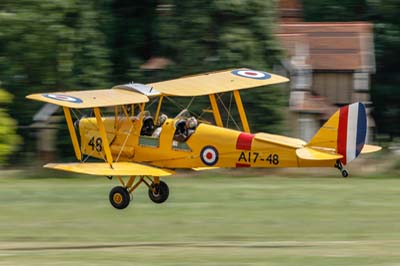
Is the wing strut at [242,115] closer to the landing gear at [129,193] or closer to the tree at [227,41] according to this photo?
the landing gear at [129,193]

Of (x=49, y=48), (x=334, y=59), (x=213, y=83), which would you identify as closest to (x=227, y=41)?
(x=49, y=48)

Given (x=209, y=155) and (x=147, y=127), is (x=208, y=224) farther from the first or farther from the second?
(x=147, y=127)

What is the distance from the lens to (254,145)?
1806 cm

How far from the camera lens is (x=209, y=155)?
18.4 m

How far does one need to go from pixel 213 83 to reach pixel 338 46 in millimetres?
20277

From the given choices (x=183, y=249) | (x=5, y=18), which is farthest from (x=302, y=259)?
(x=5, y=18)

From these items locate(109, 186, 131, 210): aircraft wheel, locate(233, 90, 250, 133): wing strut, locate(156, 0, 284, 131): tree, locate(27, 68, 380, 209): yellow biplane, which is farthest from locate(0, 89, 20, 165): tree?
locate(109, 186, 131, 210): aircraft wheel

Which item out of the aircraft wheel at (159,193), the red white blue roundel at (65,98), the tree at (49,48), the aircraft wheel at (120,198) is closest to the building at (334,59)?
the tree at (49,48)

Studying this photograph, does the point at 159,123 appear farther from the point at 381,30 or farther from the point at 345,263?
the point at 381,30

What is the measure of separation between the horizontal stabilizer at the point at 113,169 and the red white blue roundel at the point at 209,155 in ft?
2.07

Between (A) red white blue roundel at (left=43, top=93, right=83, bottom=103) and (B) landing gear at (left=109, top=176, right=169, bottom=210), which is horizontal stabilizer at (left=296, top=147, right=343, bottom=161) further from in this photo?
(A) red white blue roundel at (left=43, top=93, right=83, bottom=103)

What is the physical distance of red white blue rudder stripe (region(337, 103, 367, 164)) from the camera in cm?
1728

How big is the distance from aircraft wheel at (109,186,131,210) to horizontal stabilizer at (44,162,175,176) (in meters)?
0.72

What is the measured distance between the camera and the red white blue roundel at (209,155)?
18375 mm
